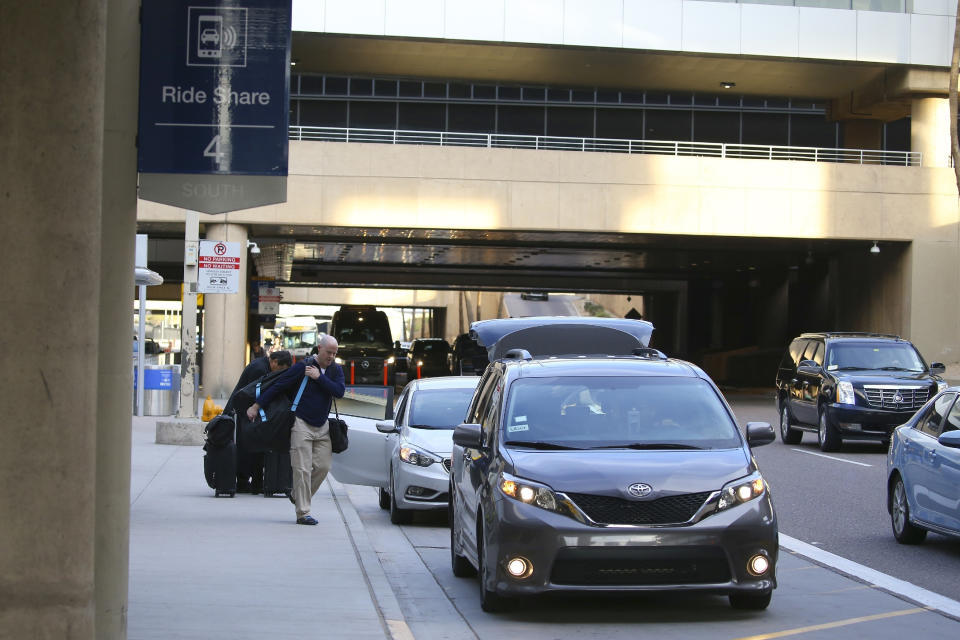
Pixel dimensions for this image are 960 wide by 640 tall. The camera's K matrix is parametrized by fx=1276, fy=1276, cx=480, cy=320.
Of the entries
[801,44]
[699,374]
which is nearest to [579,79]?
[801,44]

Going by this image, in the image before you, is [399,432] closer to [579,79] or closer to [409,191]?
[409,191]

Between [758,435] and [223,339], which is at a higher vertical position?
[223,339]

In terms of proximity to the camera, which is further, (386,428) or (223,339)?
(223,339)

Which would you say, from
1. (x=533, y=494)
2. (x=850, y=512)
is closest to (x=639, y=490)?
(x=533, y=494)

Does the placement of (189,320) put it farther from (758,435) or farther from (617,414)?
(758,435)

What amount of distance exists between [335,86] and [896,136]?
2599 cm

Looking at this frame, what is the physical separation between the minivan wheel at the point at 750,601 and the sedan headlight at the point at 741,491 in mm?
643

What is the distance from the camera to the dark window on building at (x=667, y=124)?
59.1 m

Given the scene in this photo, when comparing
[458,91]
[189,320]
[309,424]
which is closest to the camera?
[309,424]

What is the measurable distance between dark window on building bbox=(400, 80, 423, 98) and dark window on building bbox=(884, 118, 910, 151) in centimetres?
2165

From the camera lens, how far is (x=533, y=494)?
820cm

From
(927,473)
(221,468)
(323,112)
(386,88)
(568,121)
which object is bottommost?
(221,468)

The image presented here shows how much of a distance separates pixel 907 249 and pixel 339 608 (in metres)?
38.3

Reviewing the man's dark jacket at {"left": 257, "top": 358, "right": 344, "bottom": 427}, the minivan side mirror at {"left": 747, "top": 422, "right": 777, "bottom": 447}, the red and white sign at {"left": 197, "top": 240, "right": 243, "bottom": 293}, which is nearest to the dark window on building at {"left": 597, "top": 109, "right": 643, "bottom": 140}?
the red and white sign at {"left": 197, "top": 240, "right": 243, "bottom": 293}
